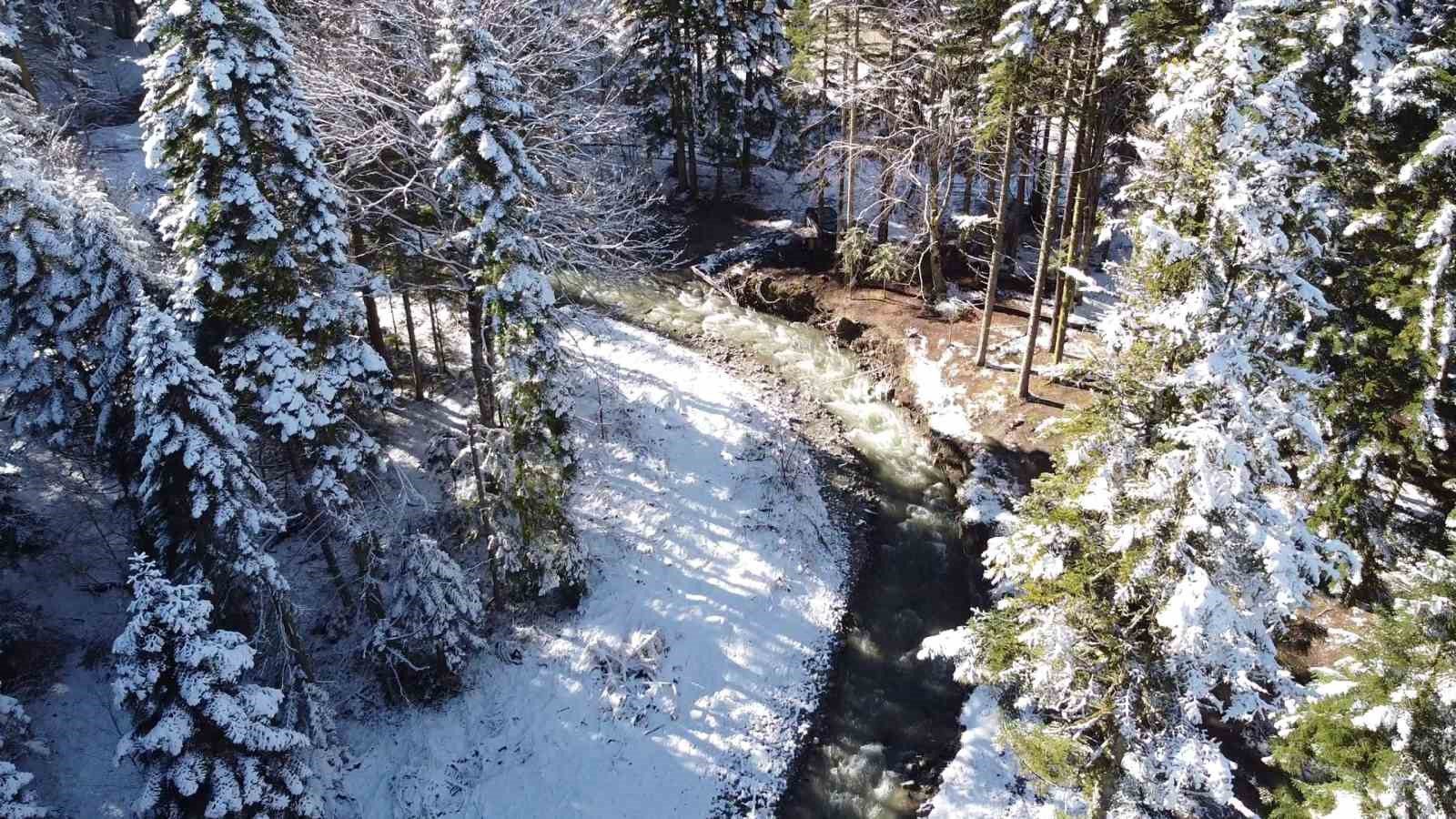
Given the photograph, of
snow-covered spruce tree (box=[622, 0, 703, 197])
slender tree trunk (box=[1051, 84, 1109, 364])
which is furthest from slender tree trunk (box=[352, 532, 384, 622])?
snow-covered spruce tree (box=[622, 0, 703, 197])

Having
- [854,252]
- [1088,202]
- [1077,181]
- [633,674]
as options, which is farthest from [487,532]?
[1088,202]

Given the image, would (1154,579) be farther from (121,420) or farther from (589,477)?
(121,420)

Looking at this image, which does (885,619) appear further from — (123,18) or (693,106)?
(123,18)

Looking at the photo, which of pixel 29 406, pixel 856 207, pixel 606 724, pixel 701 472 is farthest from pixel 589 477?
pixel 856 207

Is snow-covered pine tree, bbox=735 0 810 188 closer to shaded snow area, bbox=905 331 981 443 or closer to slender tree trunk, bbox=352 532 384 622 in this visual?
shaded snow area, bbox=905 331 981 443

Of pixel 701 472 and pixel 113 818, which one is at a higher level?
pixel 701 472
